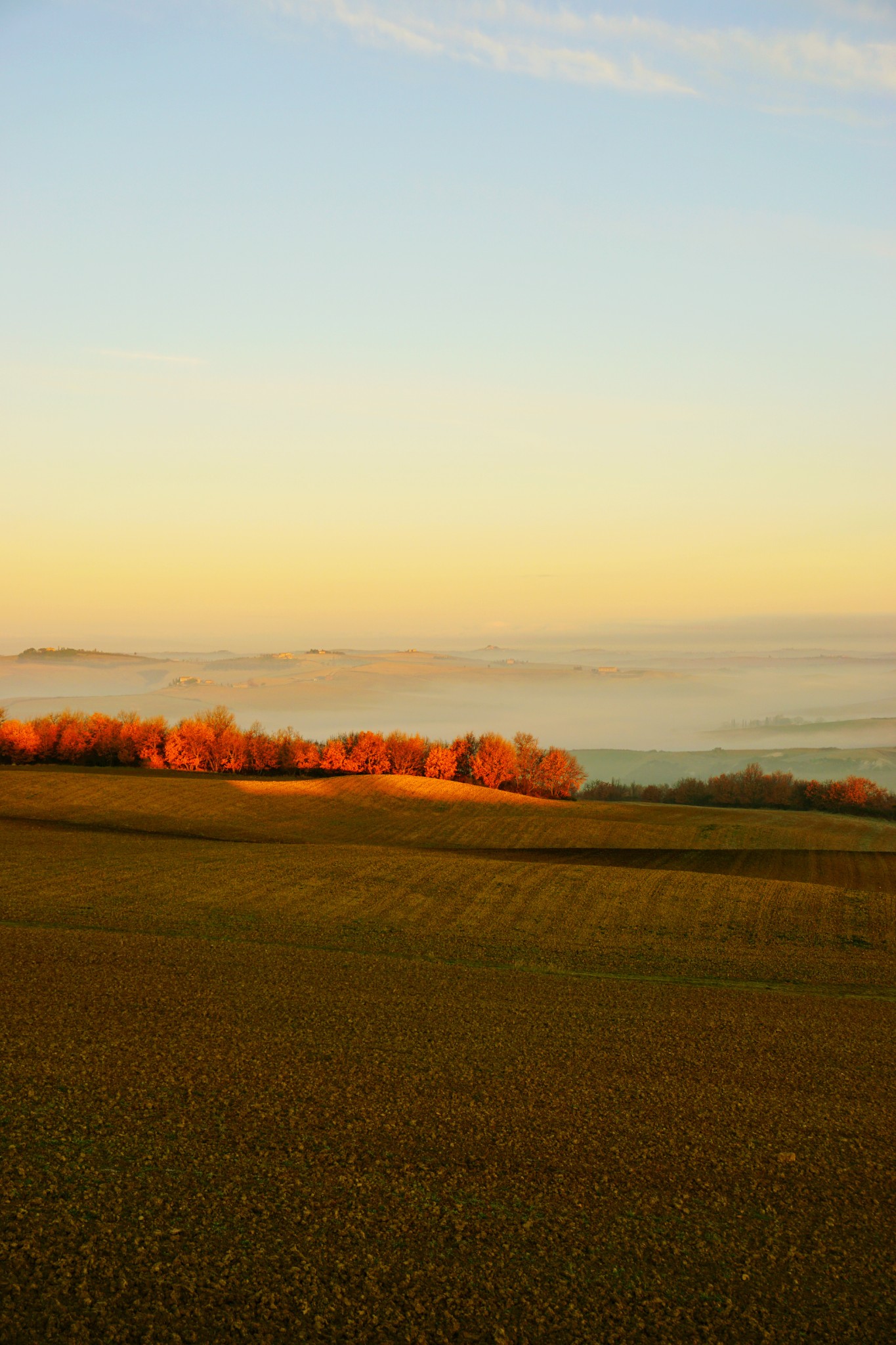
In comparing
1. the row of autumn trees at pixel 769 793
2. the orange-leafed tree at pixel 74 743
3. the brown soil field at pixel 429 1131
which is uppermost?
the orange-leafed tree at pixel 74 743

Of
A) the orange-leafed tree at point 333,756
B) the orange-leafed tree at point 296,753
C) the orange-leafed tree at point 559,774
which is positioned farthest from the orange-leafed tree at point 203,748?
the orange-leafed tree at point 559,774

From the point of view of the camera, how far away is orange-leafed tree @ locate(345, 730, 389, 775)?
3438 inches

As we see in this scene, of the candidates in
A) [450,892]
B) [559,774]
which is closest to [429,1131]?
[450,892]

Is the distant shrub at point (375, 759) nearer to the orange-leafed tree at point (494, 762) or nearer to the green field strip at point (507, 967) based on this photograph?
the orange-leafed tree at point (494, 762)

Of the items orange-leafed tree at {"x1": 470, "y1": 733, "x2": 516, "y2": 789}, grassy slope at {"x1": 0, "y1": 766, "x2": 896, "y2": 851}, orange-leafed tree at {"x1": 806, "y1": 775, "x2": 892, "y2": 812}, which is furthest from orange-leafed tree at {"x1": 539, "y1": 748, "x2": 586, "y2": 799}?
grassy slope at {"x1": 0, "y1": 766, "x2": 896, "y2": 851}

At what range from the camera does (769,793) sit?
83500 millimetres

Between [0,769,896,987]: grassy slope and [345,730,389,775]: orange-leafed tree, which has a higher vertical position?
[345,730,389,775]: orange-leafed tree

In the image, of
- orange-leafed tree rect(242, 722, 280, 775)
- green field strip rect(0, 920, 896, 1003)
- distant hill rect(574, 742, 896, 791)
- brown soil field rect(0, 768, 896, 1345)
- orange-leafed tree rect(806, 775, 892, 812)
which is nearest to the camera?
brown soil field rect(0, 768, 896, 1345)

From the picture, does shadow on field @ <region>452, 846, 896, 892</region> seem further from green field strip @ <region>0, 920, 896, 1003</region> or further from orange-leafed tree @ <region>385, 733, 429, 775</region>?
orange-leafed tree @ <region>385, 733, 429, 775</region>

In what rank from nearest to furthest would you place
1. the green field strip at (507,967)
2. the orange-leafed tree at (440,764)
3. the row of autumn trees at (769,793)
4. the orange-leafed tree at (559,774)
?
the green field strip at (507,967)
the row of autumn trees at (769,793)
the orange-leafed tree at (440,764)
the orange-leafed tree at (559,774)

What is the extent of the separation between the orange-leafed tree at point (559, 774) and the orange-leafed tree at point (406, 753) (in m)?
12.7

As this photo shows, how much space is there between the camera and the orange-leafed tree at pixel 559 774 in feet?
303

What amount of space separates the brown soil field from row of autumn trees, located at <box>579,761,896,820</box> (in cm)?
5692

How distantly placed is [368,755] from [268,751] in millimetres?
9847
